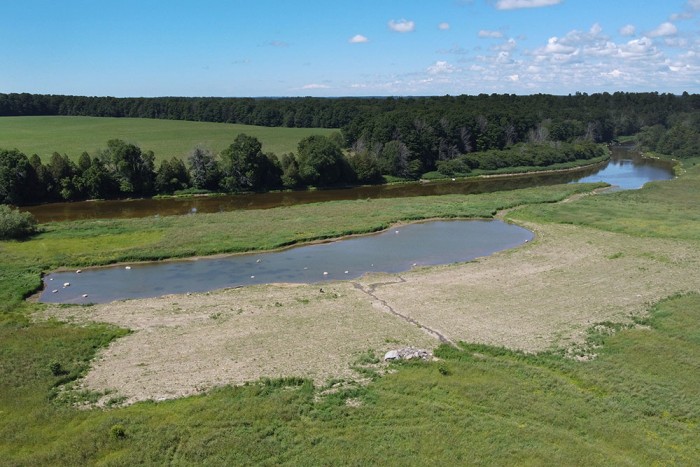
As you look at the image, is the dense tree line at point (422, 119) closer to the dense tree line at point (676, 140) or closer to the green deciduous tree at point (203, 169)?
the dense tree line at point (676, 140)

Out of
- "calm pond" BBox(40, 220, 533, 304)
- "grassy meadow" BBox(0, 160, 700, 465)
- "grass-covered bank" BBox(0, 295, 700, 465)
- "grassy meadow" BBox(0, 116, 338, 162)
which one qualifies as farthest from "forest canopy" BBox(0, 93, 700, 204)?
"grass-covered bank" BBox(0, 295, 700, 465)

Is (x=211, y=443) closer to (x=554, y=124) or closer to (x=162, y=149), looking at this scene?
(x=162, y=149)

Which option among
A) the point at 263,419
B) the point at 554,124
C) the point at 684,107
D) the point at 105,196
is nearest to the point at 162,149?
the point at 105,196

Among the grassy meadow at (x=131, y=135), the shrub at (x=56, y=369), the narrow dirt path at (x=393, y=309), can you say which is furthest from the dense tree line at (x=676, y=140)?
the shrub at (x=56, y=369)

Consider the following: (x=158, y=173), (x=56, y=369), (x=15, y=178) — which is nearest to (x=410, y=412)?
(x=56, y=369)

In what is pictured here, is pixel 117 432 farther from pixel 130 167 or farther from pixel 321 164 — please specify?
pixel 321 164

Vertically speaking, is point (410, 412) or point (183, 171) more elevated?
point (183, 171)
